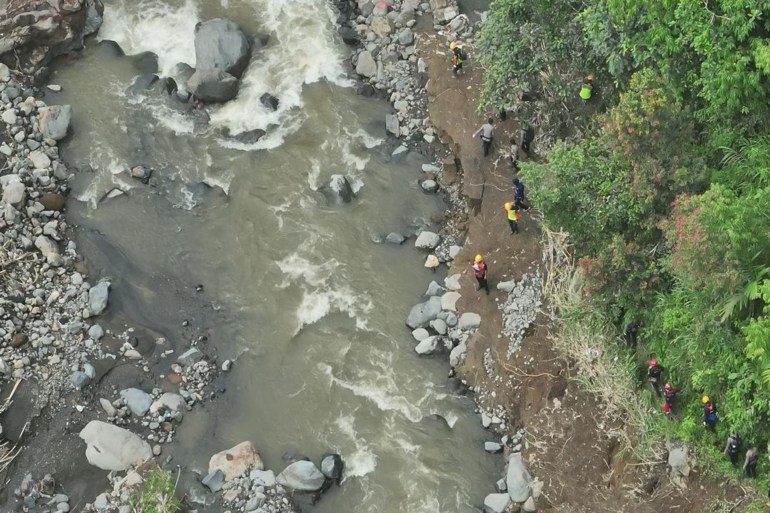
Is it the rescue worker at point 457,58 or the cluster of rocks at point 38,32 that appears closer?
the rescue worker at point 457,58

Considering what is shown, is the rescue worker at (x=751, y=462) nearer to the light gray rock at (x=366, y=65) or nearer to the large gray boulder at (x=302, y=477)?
the large gray boulder at (x=302, y=477)

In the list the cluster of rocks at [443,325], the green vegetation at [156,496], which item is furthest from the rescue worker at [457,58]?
the green vegetation at [156,496]

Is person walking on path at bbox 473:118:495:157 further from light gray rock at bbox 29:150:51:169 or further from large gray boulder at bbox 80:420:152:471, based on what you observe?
light gray rock at bbox 29:150:51:169

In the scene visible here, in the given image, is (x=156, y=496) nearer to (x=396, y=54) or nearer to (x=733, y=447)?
(x=733, y=447)

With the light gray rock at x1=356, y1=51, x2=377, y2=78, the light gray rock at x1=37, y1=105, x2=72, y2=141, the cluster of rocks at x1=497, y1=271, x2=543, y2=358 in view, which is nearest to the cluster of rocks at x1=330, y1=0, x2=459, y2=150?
the light gray rock at x1=356, y1=51, x2=377, y2=78

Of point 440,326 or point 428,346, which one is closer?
point 428,346

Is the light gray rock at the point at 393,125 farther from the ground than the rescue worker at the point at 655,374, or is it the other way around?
the rescue worker at the point at 655,374

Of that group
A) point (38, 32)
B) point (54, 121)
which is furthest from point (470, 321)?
point (38, 32)
